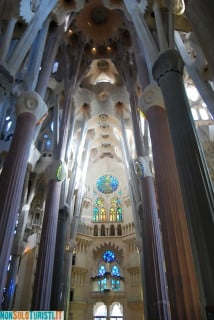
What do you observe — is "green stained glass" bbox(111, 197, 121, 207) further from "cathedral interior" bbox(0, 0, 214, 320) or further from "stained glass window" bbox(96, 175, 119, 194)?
"stained glass window" bbox(96, 175, 119, 194)

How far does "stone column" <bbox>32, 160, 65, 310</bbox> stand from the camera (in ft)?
31.2

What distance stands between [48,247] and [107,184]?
1774 cm

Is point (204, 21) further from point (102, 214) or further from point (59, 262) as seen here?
point (102, 214)

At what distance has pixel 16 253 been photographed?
15555 millimetres

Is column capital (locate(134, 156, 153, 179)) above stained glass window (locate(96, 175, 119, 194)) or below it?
below

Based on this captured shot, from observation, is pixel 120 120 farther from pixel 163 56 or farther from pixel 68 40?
pixel 163 56

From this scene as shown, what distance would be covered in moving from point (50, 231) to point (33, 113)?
16.6 ft

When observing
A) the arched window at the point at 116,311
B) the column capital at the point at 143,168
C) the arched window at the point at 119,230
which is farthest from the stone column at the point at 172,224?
the arched window at the point at 116,311

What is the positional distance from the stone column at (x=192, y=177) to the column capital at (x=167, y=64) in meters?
0.03

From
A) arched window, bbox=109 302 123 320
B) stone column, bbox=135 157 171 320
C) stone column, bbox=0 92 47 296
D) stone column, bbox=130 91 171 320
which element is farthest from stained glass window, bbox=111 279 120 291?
stone column, bbox=0 92 47 296

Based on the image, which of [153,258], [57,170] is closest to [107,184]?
[57,170]

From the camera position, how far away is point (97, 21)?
61.8ft

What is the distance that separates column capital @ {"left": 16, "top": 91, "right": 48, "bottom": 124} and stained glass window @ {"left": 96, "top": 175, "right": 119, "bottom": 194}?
60.4 feet

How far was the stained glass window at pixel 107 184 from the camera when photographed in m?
27.6
